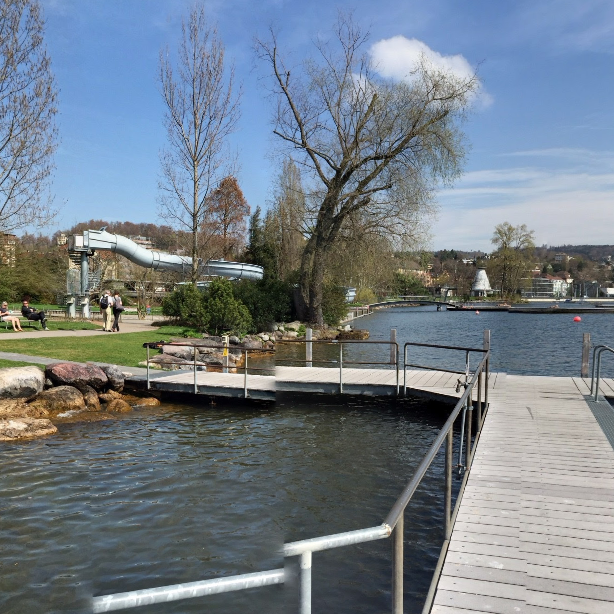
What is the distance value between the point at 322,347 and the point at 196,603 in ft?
75.9

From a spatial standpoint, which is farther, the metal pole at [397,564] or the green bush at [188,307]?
the green bush at [188,307]

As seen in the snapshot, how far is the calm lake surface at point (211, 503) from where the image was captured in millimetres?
5863

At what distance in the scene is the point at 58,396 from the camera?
1348 cm

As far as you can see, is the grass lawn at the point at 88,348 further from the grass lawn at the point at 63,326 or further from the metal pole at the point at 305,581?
the metal pole at the point at 305,581

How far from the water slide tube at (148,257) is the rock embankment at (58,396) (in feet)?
44.7

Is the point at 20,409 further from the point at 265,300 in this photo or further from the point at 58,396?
the point at 265,300

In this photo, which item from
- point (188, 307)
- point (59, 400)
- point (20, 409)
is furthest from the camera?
point (188, 307)

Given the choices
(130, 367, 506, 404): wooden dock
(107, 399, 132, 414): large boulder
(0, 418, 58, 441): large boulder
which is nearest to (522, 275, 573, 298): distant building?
(130, 367, 506, 404): wooden dock

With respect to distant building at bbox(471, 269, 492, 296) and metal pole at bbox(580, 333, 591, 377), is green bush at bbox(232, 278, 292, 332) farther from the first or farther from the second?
distant building at bbox(471, 269, 492, 296)

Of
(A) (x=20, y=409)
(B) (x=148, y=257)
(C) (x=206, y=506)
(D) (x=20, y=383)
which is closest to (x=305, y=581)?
(C) (x=206, y=506)

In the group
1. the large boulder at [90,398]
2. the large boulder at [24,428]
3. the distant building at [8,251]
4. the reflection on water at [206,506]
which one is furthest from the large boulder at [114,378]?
the distant building at [8,251]

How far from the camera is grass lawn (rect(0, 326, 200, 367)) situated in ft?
57.4

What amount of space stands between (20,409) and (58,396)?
2.87 feet

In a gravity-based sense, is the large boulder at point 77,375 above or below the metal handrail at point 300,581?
below
